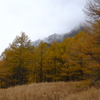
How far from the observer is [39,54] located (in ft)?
66.4

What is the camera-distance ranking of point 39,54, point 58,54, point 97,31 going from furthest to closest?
point 39,54 < point 58,54 < point 97,31

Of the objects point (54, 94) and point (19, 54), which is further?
point (19, 54)

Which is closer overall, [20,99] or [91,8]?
[20,99]

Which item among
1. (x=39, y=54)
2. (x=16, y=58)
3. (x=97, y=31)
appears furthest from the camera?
(x=39, y=54)

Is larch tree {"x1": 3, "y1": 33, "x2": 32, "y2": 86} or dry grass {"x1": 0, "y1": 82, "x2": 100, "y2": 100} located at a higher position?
larch tree {"x1": 3, "y1": 33, "x2": 32, "y2": 86}

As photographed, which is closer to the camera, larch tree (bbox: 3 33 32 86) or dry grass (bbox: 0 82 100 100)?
dry grass (bbox: 0 82 100 100)

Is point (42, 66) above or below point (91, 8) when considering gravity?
below

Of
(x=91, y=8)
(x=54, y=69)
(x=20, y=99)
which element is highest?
(x=91, y=8)

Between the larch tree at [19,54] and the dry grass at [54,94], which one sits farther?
the larch tree at [19,54]

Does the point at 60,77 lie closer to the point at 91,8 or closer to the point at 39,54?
the point at 39,54

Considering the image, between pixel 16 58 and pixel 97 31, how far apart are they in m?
12.8

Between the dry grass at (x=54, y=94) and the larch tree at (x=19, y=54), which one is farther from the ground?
the larch tree at (x=19, y=54)

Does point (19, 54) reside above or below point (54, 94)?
above

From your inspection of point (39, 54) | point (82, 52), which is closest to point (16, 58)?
point (39, 54)
